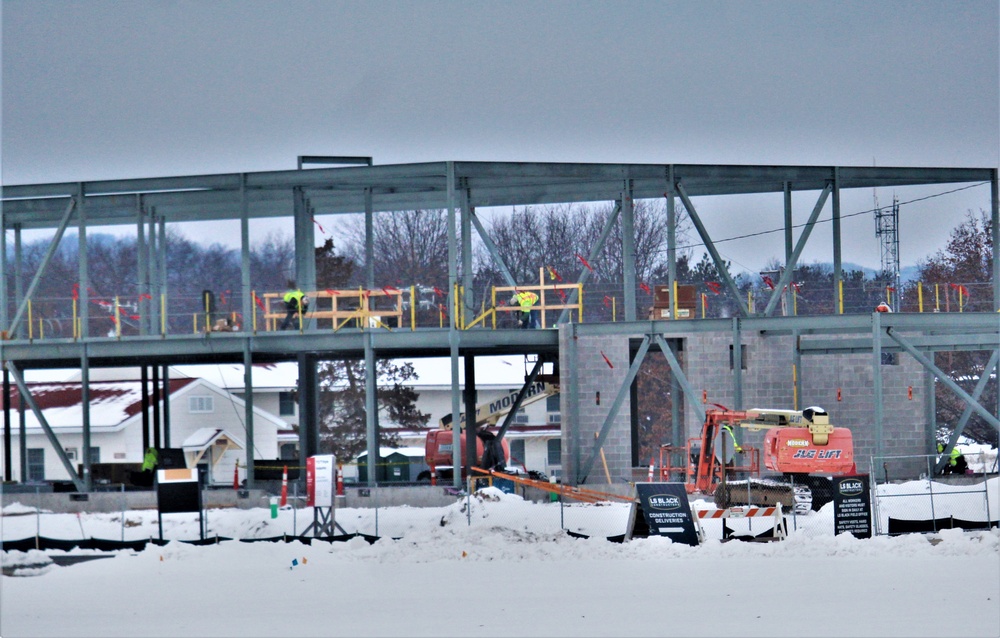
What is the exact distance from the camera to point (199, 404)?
5347 cm

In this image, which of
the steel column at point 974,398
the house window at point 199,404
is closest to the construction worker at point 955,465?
the steel column at point 974,398

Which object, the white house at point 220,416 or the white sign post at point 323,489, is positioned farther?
the white house at point 220,416

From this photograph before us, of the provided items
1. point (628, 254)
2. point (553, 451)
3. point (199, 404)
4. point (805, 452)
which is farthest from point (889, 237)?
point (199, 404)

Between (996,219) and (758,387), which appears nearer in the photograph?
(758,387)

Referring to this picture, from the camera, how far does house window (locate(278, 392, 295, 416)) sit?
189 ft

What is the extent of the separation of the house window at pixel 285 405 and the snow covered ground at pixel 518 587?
33.9 metres

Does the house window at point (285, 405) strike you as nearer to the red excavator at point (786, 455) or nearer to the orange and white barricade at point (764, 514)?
the red excavator at point (786, 455)

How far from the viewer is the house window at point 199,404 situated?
5338 cm

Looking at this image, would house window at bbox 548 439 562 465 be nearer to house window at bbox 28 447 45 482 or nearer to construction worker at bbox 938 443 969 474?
house window at bbox 28 447 45 482

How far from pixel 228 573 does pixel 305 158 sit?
1535cm

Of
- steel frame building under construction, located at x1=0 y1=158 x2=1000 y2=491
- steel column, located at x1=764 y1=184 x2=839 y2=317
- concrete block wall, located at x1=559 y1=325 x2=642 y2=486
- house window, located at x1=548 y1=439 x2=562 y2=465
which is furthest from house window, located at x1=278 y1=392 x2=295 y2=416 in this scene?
steel column, located at x1=764 y1=184 x2=839 y2=317

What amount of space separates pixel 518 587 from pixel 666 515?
156 inches

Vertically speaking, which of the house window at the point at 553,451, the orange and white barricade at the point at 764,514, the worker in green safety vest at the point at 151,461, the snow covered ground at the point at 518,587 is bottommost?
the house window at the point at 553,451

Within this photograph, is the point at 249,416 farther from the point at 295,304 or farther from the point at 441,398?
the point at 441,398
